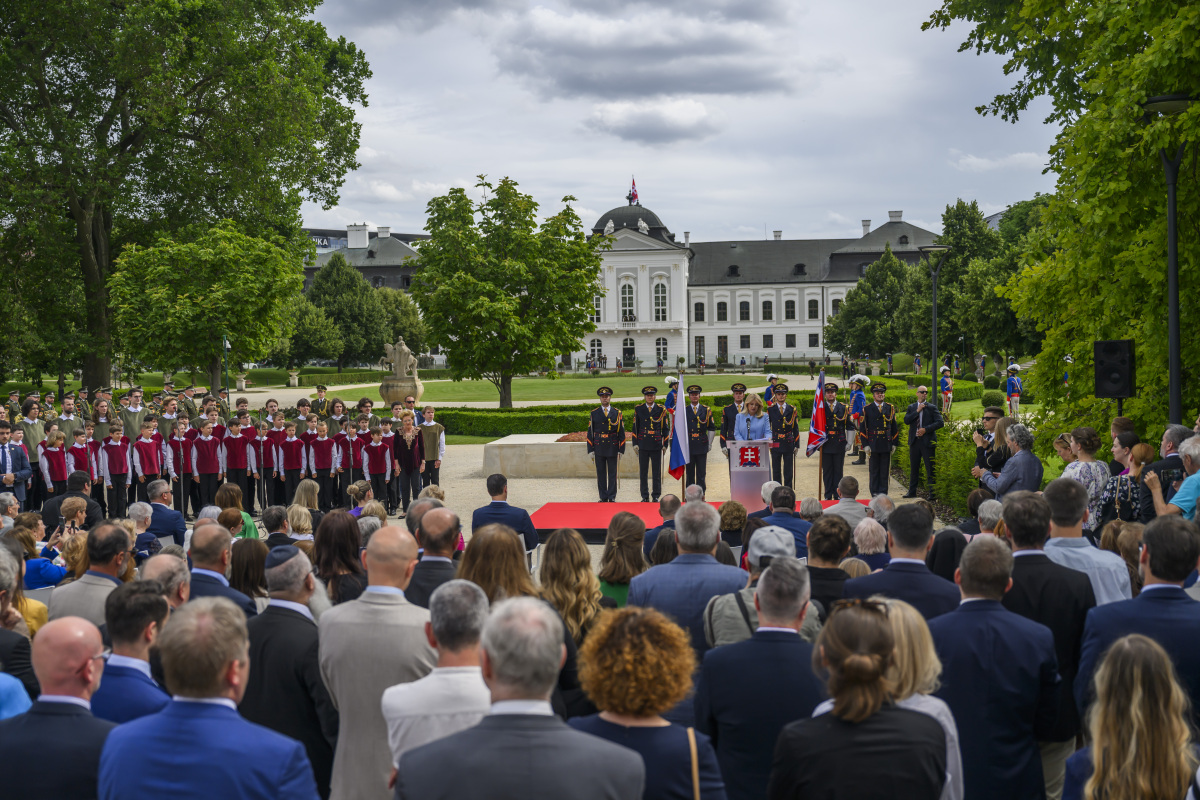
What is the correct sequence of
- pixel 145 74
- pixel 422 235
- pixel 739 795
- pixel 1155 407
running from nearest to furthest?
pixel 739 795, pixel 1155 407, pixel 145 74, pixel 422 235

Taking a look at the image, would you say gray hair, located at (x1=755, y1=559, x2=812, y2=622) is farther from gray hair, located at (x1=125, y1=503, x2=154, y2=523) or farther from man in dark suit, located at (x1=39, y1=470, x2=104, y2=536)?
man in dark suit, located at (x1=39, y1=470, x2=104, y2=536)

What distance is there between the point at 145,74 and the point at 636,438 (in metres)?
18.6

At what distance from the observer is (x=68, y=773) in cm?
295

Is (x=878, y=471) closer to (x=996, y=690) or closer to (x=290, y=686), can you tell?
(x=996, y=690)

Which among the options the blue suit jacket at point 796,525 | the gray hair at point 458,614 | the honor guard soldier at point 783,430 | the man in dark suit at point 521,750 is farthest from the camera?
the honor guard soldier at point 783,430

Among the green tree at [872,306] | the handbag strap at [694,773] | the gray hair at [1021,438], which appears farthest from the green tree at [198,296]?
the green tree at [872,306]

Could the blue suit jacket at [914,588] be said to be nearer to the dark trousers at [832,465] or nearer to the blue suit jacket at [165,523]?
the blue suit jacket at [165,523]

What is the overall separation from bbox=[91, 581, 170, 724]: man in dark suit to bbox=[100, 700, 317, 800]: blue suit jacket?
0.78 meters

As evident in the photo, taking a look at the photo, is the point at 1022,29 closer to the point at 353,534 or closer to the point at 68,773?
the point at 353,534

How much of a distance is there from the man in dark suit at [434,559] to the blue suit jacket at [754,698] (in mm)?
1917

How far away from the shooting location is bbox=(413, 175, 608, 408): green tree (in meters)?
29.1

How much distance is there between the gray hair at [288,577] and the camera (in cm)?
419

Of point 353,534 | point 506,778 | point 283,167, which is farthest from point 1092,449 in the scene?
point 283,167

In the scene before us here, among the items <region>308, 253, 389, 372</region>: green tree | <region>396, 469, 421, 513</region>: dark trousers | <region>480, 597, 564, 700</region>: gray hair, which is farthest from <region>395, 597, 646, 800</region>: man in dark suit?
<region>308, 253, 389, 372</region>: green tree
